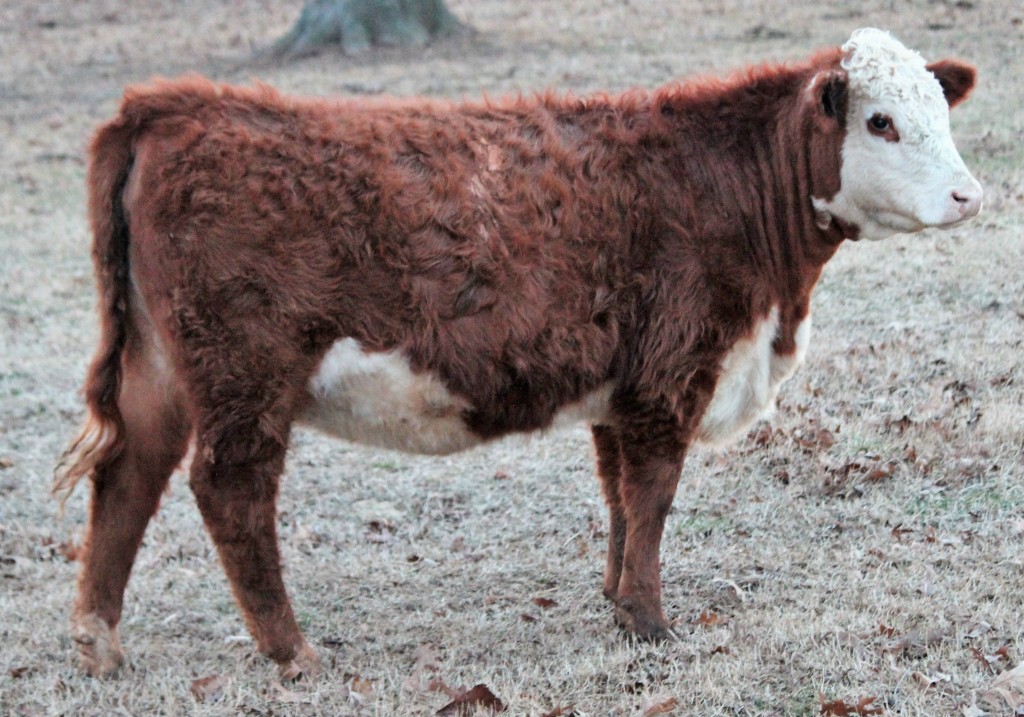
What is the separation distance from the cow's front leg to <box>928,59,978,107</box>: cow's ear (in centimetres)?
193

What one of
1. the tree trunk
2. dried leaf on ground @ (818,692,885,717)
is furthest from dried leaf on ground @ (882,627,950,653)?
the tree trunk

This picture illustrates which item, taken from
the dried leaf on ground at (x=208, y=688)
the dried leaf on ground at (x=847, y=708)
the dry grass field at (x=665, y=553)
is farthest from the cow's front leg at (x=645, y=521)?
the dried leaf on ground at (x=208, y=688)

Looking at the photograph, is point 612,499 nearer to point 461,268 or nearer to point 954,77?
point 461,268

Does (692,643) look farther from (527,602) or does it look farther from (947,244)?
(947,244)

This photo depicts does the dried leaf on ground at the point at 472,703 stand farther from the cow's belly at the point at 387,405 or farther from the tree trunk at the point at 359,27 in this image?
the tree trunk at the point at 359,27

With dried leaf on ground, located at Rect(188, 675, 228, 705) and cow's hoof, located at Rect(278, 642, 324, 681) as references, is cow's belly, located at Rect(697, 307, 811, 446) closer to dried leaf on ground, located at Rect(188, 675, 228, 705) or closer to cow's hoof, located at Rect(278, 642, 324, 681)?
cow's hoof, located at Rect(278, 642, 324, 681)

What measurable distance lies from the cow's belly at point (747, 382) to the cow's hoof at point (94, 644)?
250 centimetres

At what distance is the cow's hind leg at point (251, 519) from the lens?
14.6 feet

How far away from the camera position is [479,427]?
475cm

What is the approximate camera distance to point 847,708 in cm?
405

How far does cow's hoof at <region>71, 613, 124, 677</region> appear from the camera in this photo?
15.8 ft

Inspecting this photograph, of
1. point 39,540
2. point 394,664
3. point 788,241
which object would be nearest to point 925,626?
point 788,241

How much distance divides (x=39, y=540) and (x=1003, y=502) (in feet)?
15.6

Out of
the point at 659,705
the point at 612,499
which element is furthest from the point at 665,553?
the point at 659,705
